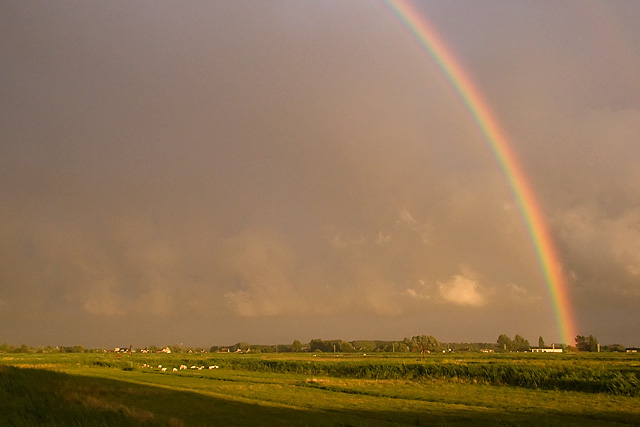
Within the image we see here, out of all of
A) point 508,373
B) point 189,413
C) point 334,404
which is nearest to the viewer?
point 189,413

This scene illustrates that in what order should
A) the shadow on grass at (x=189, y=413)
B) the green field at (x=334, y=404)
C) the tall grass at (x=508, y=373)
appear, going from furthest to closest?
1. the tall grass at (x=508, y=373)
2. the green field at (x=334, y=404)
3. the shadow on grass at (x=189, y=413)

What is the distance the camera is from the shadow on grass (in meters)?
17.7

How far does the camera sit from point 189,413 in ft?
90.5

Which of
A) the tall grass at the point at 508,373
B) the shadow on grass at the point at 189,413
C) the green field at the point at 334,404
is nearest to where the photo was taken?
the shadow on grass at the point at 189,413

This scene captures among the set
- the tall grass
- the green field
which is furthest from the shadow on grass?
the tall grass

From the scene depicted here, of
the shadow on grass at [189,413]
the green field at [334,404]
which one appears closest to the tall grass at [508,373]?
the green field at [334,404]

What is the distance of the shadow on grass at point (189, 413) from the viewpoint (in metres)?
17.7

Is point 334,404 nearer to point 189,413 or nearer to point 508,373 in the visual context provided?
point 189,413

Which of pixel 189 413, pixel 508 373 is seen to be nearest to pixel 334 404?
pixel 189 413

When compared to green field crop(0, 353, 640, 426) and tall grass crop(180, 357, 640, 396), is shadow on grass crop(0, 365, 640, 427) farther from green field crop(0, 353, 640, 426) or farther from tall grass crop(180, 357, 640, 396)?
tall grass crop(180, 357, 640, 396)

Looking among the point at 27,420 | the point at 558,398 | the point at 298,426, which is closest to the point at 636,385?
the point at 558,398

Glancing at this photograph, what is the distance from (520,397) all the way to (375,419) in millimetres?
18746

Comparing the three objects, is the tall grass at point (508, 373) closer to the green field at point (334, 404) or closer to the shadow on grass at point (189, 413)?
the green field at point (334, 404)

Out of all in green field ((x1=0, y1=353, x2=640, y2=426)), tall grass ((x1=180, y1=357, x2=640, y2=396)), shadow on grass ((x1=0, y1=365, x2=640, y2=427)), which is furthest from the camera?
tall grass ((x1=180, y1=357, x2=640, y2=396))
